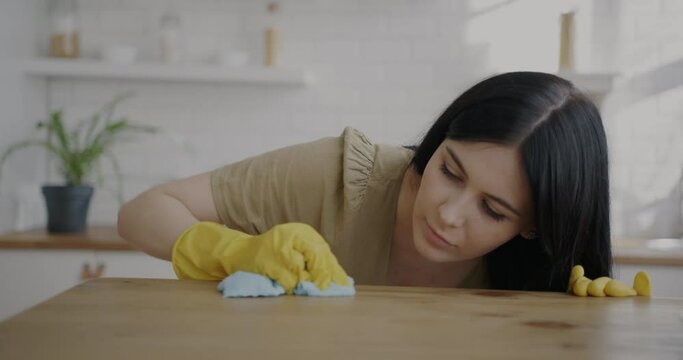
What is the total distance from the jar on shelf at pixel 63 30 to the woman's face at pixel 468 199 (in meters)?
2.41

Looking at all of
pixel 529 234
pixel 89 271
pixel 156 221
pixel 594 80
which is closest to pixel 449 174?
pixel 529 234

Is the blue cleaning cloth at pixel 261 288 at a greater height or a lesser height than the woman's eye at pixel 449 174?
lesser

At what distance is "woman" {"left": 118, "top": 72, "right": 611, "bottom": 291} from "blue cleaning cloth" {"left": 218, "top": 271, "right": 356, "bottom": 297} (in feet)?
0.05

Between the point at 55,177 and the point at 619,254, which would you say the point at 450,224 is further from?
the point at 55,177

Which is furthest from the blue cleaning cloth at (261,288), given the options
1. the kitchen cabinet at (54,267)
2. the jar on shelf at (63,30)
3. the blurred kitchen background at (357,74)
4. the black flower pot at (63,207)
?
the jar on shelf at (63,30)

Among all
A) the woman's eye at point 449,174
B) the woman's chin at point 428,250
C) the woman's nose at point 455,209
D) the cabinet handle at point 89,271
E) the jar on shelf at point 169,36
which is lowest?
the cabinet handle at point 89,271

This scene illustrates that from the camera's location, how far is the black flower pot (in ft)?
10.7

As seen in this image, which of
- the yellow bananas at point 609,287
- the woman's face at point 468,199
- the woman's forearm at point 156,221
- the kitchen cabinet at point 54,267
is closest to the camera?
the yellow bananas at point 609,287

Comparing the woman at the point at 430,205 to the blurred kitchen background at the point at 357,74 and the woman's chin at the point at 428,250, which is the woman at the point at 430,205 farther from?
the blurred kitchen background at the point at 357,74

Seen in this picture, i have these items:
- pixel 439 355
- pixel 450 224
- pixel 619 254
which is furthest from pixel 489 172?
pixel 619 254

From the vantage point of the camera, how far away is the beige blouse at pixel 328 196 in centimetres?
174

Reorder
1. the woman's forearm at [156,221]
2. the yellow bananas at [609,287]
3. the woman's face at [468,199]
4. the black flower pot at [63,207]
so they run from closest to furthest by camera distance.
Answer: the yellow bananas at [609,287] < the woman's face at [468,199] < the woman's forearm at [156,221] < the black flower pot at [63,207]

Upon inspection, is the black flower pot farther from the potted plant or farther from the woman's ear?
the woman's ear

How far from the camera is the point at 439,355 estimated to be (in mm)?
907
